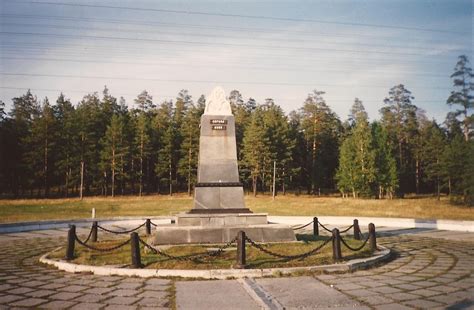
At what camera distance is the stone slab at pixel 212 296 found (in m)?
5.53

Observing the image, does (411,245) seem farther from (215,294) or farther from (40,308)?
(40,308)

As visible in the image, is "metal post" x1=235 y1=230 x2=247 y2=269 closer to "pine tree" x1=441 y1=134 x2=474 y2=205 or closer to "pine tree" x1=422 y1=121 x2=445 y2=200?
"pine tree" x1=441 y1=134 x2=474 y2=205

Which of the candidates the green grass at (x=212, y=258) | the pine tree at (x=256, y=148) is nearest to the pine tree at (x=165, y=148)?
the pine tree at (x=256, y=148)

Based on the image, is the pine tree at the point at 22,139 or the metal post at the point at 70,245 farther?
the pine tree at the point at 22,139

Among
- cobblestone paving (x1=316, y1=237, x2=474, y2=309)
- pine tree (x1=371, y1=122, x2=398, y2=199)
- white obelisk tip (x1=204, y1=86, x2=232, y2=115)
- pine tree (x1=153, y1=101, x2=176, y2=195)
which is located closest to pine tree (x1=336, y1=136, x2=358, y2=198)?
pine tree (x1=371, y1=122, x2=398, y2=199)

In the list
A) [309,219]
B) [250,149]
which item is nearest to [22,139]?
[250,149]

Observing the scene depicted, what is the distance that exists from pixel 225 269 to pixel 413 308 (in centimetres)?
375

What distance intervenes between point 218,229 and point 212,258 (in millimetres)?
1860

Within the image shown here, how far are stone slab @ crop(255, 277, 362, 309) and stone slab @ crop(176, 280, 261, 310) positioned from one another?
0.54 metres

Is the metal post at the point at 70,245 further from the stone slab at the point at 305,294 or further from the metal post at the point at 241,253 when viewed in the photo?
the stone slab at the point at 305,294

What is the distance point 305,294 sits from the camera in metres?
6.15

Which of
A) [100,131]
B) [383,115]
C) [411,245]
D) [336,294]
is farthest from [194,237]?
[383,115]

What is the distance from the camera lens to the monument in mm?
10352

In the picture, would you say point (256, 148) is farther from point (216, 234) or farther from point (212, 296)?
point (212, 296)
